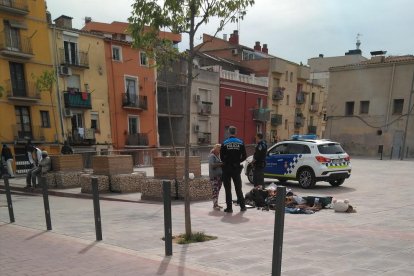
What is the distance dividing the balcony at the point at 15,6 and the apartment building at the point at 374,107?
2828 cm

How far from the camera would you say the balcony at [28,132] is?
2573 cm

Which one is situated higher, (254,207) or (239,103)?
(239,103)

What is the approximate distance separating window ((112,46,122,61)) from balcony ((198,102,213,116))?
9.15 metres

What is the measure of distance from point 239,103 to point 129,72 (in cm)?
1351

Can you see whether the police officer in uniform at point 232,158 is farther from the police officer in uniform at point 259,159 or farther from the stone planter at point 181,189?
the police officer in uniform at point 259,159

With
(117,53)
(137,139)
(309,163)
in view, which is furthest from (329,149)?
(117,53)

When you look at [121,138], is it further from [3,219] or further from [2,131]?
[3,219]

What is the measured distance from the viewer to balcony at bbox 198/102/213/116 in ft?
119

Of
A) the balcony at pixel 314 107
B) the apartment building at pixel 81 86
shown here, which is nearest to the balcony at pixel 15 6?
the apartment building at pixel 81 86

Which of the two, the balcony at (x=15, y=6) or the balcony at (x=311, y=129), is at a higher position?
the balcony at (x=15, y=6)

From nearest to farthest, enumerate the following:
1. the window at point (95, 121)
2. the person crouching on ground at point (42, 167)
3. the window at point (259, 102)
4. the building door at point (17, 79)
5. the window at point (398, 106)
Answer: the person crouching on ground at point (42, 167), the building door at point (17, 79), the window at point (95, 121), the window at point (398, 106), the window at point (259, 102)

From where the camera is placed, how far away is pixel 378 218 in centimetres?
742

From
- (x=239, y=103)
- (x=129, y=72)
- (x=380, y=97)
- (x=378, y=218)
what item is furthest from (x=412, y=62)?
(x=378, y=218)

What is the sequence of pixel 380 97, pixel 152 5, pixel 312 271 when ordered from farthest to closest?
pixel 380 97, pixel 152 5, pixel 312 271
